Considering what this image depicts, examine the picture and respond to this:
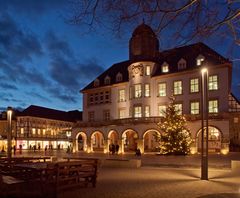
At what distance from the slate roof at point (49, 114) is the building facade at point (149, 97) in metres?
29.0

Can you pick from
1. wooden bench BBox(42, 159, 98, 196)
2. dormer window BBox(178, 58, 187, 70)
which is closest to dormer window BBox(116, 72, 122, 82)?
dormer window BBox(178, 58, 187, 70)

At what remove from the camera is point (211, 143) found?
159 ft

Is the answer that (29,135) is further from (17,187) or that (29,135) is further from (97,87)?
(17,187)

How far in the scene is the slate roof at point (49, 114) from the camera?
88062 millimetres

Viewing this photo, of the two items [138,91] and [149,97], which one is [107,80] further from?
[149,97]

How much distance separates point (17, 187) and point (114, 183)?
198 inches

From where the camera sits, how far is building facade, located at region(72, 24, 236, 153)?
146 ft

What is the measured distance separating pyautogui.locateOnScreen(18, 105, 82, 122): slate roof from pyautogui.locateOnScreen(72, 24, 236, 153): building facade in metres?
29.0

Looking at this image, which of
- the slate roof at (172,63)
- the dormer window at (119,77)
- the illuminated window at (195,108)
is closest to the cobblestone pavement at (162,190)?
the slate roof at (172,63)

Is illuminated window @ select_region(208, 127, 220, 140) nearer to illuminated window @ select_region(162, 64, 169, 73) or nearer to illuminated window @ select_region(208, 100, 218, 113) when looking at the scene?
illuminated window @ select_region(208, 100, 218, 113)

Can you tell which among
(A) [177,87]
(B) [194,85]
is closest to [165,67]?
(A) [177,87]

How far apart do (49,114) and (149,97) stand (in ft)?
161

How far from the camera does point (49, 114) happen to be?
95.2 meters

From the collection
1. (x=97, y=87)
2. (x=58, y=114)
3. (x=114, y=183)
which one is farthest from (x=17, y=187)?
(x=58, y=114)
